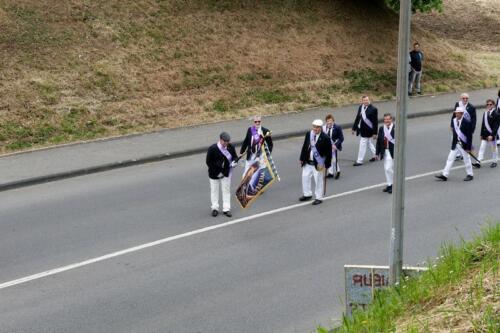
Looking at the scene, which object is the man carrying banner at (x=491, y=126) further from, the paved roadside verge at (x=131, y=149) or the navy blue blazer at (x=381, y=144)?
the paved roadside verge at (x=131, y=149)

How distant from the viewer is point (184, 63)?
26.0 meters

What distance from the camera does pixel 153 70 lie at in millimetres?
25250

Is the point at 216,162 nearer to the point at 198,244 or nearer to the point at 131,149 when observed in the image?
the point at 198,244

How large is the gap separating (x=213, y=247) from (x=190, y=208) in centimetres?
245

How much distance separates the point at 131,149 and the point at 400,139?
13.2 meters

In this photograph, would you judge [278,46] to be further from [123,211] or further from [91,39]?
[123,211]

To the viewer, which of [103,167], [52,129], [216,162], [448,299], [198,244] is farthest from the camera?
[52,129]

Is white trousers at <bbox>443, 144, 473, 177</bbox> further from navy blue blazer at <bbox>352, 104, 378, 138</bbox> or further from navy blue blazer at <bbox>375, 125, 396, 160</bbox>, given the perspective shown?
navy blue blazer at <bbox>352, 104, 378, 138</bbox>

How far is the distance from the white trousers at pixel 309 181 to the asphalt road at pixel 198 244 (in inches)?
11.7

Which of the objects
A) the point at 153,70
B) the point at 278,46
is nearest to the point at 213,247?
the point at 153,70

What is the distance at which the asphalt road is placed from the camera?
11180mm

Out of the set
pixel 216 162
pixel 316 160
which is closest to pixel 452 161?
pixel 316 160

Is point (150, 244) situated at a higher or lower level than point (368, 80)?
lower

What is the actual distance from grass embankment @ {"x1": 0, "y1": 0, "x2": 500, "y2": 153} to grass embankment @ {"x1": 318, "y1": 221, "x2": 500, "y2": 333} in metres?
15.1
